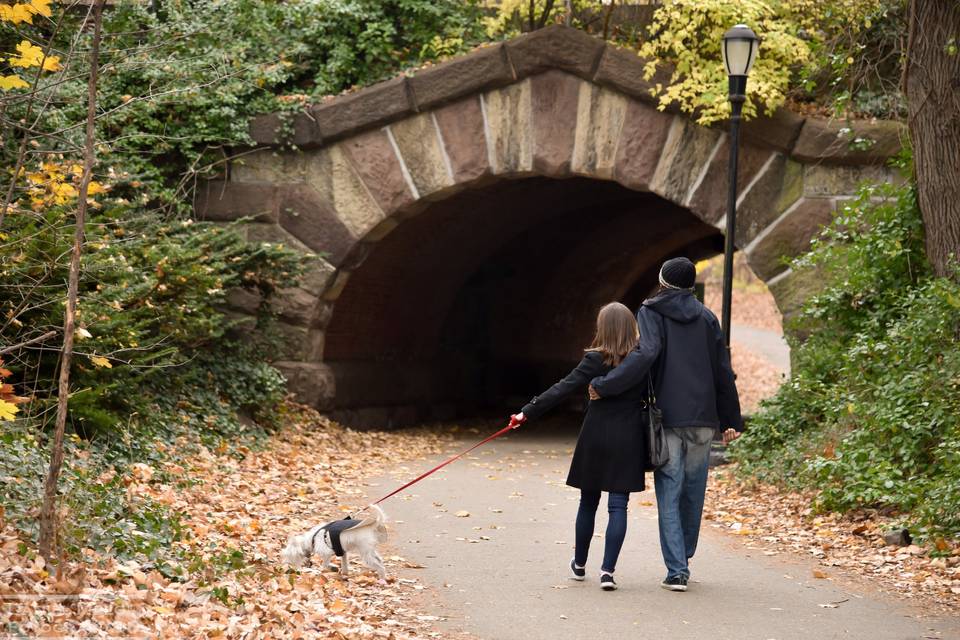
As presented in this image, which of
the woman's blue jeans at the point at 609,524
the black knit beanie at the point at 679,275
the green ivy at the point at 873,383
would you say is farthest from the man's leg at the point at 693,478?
the green ivy at the point at 873,383

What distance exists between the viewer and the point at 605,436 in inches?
247

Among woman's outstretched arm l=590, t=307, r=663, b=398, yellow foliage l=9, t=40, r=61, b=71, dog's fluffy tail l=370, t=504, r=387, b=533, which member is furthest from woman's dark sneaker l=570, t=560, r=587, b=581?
yellow foliage l=9, t=40, r=61, b=71

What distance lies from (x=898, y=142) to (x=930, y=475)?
4471 millimetres

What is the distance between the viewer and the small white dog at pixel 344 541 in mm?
6074

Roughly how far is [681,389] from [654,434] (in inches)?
11.3

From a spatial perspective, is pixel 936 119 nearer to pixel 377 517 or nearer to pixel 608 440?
pixel 608 440

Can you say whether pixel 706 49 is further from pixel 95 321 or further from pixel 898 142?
pixel 95 321

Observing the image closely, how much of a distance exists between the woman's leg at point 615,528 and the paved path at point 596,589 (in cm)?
18

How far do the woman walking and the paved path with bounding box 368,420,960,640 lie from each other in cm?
35

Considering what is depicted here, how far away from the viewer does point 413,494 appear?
9.72 meters

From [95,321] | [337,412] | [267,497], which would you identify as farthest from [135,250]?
[337,412]

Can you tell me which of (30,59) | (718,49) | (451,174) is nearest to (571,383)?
(30,59)

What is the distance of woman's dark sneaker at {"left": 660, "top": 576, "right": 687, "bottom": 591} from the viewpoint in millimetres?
6238

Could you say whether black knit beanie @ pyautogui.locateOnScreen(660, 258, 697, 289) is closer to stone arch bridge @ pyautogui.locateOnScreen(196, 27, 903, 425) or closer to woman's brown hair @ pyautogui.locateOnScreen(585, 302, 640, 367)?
woman's brown hair @ pyautogui.locateOnScreen(585, 302, 640, 367)
